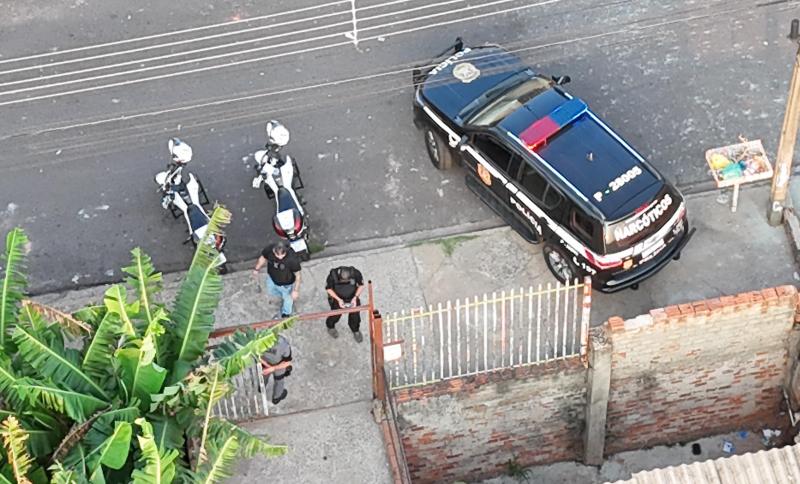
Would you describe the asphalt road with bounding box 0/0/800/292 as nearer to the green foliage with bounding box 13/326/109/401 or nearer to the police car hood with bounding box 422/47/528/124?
the police car hood with bounding box 422/47/528/124

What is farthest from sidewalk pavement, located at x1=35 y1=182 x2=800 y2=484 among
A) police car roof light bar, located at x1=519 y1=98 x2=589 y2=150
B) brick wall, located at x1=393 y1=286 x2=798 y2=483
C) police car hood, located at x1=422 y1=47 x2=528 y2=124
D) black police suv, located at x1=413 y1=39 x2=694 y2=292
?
police car hood, located at x1=422 y1=47 x2=528 y2=124

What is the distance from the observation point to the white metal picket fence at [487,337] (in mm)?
13367

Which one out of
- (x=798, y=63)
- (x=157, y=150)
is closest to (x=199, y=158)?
(x=157, y=150)

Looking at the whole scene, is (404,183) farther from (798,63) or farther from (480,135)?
(798,63)

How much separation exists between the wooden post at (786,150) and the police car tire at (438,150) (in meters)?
4.12

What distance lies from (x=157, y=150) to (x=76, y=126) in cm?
134

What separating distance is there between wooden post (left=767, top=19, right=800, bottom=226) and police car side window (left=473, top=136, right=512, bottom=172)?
324 cm

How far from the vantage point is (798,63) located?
41.6 feet

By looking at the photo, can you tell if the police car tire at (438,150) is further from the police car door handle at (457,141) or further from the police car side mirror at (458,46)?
the police car side mirror at (458,46)

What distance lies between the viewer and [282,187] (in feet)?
48.3

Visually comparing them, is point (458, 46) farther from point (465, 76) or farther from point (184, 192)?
point (184, 192)

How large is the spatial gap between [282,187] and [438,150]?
2.21 meters

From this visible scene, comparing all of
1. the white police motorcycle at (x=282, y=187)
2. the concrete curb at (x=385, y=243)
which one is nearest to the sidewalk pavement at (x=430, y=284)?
the concrete curb at (x=385, y=243)

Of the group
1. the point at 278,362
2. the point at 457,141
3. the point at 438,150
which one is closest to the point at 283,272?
the point at 278,362
